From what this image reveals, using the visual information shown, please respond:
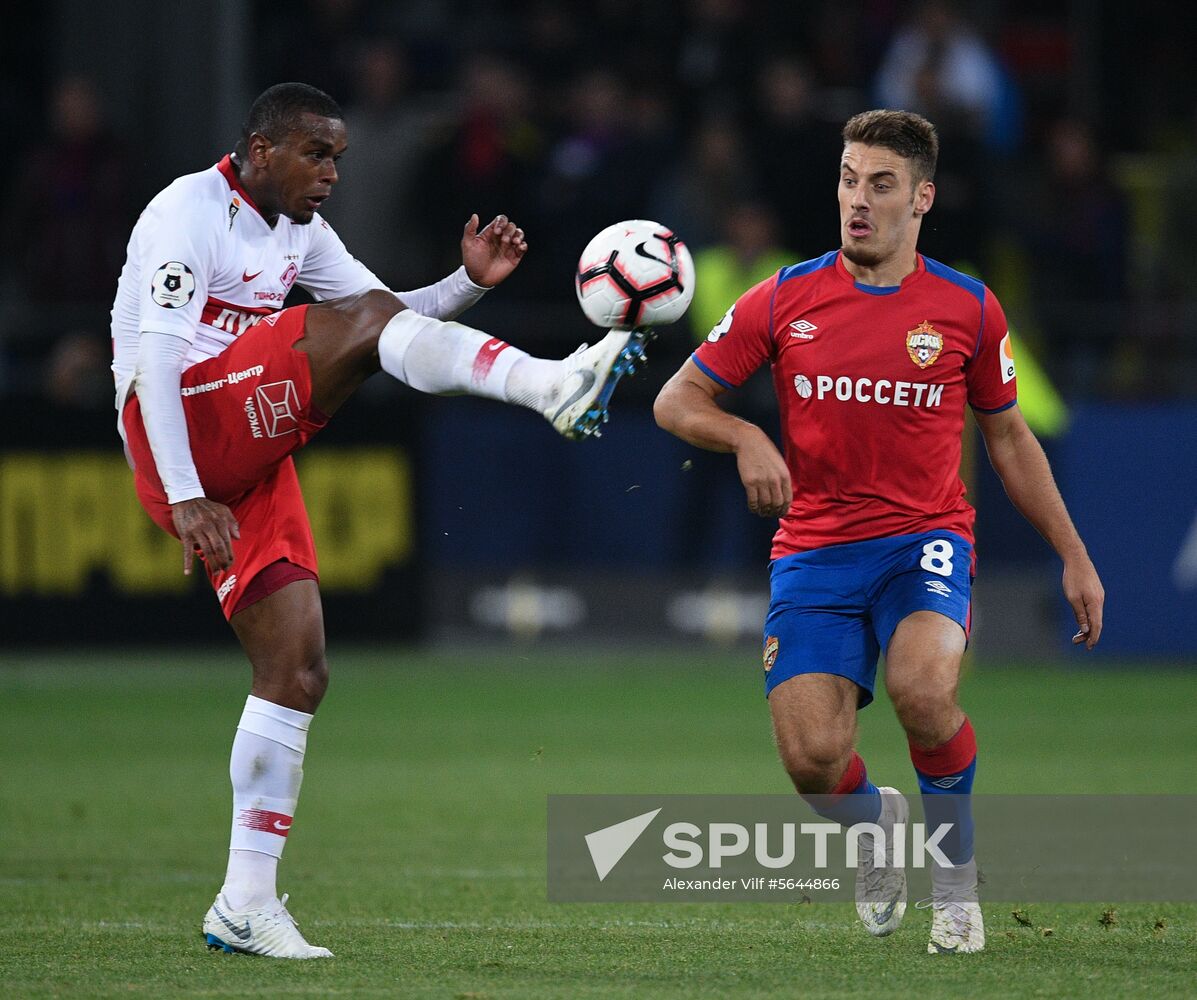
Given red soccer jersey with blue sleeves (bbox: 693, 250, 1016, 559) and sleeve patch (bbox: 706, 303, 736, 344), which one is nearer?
red soccer jersey with blue sleeves (bbox: 693, 250, 1016, 559)

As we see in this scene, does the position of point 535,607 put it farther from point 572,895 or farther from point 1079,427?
point 572,895

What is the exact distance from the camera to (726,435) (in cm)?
540

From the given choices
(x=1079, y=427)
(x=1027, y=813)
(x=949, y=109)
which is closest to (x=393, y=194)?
(x=949, y=109)

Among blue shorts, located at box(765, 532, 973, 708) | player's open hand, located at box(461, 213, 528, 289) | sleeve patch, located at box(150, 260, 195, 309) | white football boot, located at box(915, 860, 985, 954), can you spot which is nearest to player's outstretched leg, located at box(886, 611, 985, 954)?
white football boot, located at box(915, 860, 985, 954)

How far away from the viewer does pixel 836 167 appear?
552 inches

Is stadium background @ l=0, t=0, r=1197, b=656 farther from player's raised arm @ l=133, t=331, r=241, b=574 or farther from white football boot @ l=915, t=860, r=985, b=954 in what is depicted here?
player's raised arm @ l=133, t=331, r=241, b=574

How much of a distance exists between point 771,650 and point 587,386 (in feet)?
3.61

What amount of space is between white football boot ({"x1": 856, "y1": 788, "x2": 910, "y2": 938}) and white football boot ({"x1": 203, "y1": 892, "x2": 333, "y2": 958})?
1.48 m

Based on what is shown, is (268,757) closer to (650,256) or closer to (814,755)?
(814,755)

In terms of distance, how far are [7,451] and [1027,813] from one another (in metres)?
7.49

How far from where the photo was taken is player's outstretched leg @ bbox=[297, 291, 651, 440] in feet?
16.4

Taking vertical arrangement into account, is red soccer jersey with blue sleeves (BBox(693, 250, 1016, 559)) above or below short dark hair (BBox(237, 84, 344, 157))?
below

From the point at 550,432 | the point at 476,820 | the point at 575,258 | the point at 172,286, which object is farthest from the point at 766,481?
the point at 575,258

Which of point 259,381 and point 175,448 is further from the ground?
point 259,381
